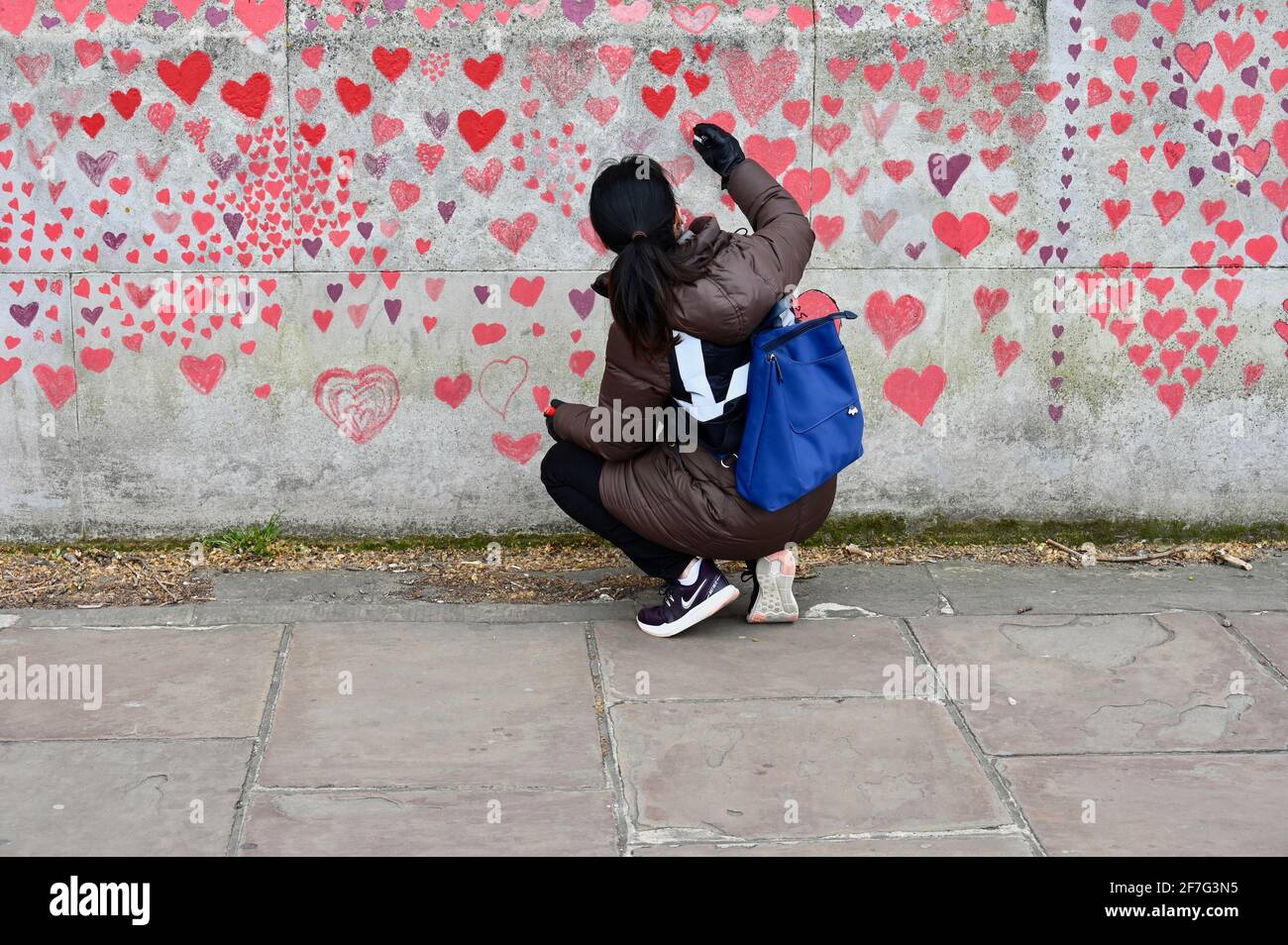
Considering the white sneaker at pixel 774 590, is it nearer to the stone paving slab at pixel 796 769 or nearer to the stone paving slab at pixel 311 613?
the stone paving slab at pixel 311 613

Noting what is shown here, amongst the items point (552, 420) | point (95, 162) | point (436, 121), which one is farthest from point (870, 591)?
point (95, 162)

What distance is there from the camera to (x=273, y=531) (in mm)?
5172

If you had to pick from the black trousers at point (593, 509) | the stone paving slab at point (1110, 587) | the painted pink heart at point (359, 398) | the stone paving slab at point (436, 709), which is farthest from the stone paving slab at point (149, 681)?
the stone paving slab at point (1110, 587)

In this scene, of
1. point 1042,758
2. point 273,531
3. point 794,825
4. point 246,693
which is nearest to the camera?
point 794,825

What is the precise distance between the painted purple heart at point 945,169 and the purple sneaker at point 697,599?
165cm

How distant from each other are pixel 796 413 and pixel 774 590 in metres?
0.68

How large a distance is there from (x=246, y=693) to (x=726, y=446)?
1.60 metres

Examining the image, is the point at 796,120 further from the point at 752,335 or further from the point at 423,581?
the point at 423,581

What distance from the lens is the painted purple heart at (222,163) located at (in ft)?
16.0

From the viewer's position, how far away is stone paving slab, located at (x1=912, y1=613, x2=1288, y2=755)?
386 centimetres

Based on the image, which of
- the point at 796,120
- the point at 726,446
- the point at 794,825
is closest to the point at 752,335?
the point at 726,446

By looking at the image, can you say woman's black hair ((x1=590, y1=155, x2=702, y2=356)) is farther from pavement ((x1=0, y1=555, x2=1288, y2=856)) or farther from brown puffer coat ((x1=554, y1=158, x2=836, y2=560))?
pavement ((x1=0, y1=555, x2=1288, y2=856))

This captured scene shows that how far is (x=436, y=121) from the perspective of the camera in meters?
4.90

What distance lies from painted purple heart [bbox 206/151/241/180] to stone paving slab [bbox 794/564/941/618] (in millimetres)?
2454
